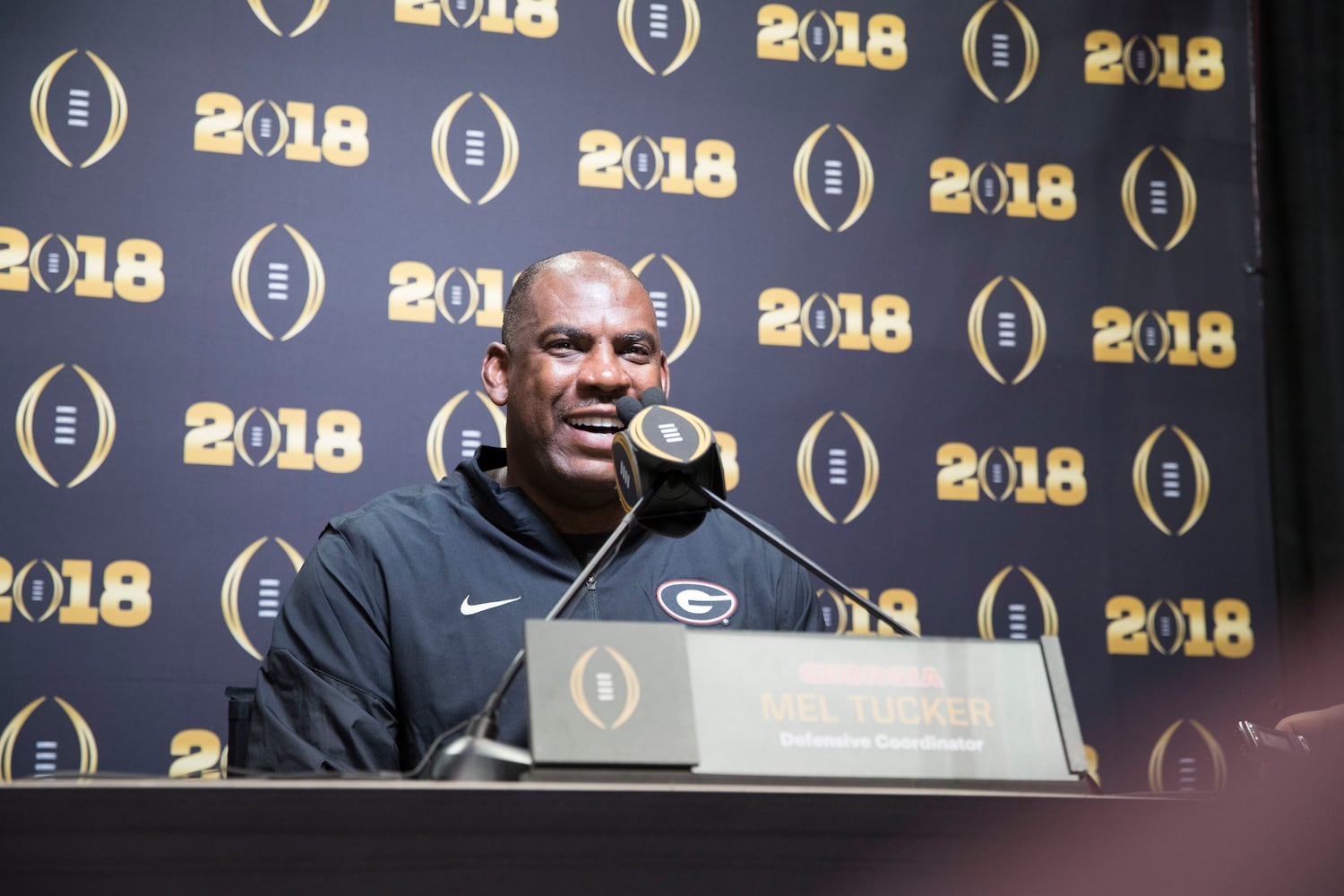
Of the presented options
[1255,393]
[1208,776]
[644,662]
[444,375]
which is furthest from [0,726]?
[1255,393]

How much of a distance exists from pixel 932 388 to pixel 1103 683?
649 mm

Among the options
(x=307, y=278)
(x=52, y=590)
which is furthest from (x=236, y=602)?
(x=307, y=278)

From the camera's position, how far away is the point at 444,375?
2352 millimetres

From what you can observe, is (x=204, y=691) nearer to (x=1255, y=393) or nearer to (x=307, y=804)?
(x=307, y=804)

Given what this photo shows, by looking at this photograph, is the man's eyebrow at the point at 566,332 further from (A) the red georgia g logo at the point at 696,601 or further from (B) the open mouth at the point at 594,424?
(A) the red georgia g logo at the point at 696,601

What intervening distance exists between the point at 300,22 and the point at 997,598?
1.67 meters

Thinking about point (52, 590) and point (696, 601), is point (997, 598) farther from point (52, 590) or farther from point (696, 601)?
point (52, 590)

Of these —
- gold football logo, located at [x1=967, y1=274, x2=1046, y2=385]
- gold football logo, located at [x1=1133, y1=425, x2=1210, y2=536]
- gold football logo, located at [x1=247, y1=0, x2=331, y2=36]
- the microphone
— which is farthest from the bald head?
gold football logo, located at [x1=1133, y1=425, x2=1210, y2=536]

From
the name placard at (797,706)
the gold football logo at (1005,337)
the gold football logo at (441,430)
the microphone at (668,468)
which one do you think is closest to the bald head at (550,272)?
the gold football logo at (441,430)

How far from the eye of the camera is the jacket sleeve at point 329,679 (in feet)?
5.26

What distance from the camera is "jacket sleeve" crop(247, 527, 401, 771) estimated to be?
5.26 ft

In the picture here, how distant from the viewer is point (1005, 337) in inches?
101

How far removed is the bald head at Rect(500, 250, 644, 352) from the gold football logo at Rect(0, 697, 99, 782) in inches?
36.3

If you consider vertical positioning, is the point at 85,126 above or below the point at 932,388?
above
